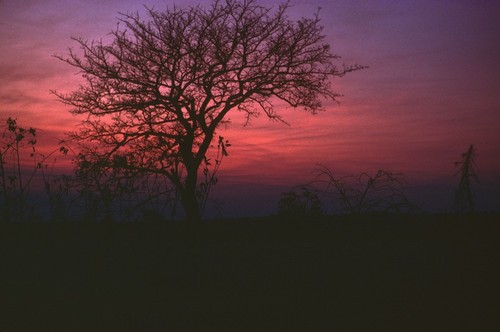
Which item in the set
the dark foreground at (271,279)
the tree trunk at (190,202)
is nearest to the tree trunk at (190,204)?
the tree trunk at (190,202)

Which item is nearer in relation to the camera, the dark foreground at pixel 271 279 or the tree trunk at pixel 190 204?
the dark foreground at pixel 271 279

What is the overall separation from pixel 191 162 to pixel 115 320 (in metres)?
5.94

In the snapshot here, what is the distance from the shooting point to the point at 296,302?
425 centimetres

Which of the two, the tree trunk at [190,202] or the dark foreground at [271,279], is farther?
the tree trunk at [190,202]

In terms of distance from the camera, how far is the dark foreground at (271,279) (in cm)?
397

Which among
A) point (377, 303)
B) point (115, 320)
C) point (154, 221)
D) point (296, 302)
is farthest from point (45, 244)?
→ point (377, 303)

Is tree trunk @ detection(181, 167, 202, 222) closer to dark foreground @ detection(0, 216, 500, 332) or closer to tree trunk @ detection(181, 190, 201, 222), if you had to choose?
tree trunk @ detection(181, 190, 201, 222)

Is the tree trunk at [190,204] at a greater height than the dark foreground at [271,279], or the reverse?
the tree trunk at [190,204]

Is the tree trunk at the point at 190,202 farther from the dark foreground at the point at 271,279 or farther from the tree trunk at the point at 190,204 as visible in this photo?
the dark foreground at the point at 271,279

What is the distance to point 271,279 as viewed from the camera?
491 centimetres

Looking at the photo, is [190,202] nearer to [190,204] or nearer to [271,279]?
[190,204]

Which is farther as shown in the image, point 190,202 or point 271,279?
point 190,202

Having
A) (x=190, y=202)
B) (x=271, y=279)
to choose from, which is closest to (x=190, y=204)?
(x=190, y=202)

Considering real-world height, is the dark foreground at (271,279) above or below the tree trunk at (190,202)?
below
